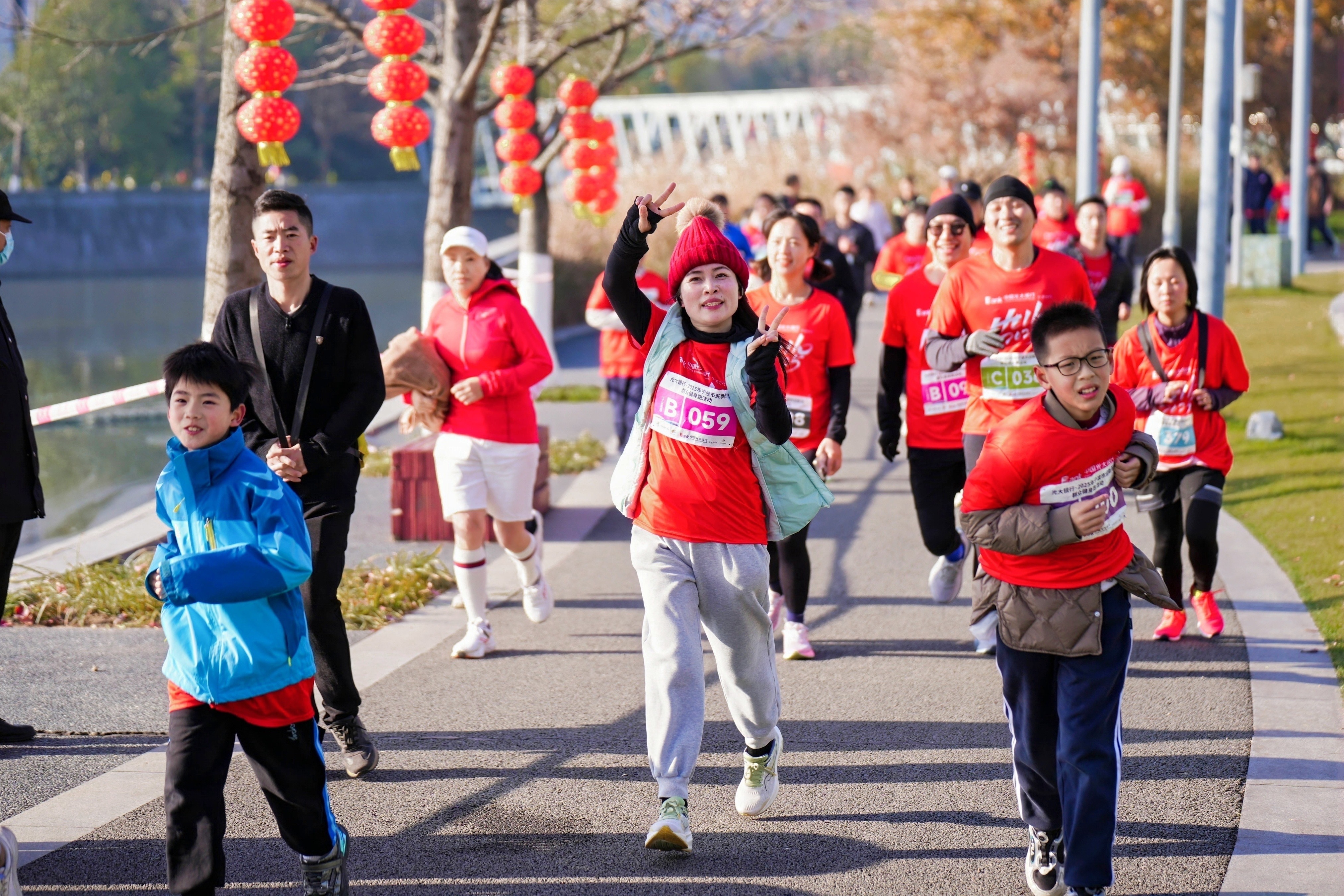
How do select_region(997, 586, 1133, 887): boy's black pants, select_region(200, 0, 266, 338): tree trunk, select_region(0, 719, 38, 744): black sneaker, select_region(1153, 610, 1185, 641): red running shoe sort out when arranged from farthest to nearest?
1. select_region(200, 0, 266, 338): tree trunk
2. select_region(1153, 610, 1185, 641): red running shoe
3. select_region(0, 719, 38, 744): black sneaker
4. select_region(997, 586, 1133, 887): boy's black pants

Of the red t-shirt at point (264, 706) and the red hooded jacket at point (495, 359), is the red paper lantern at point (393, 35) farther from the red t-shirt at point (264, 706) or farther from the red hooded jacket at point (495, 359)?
the red t-shirt at point (264, 706)

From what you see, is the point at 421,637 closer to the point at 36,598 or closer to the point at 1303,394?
the point at 36,598

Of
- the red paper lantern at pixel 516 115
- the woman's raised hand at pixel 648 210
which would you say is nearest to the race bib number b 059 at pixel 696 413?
the woman's raised hand at pixel 648 210

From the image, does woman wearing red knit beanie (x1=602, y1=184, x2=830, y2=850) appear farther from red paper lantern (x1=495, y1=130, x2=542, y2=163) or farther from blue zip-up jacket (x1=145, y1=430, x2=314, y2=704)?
red paper lantern (x1=495, y1=130, x2=542, y2=163)

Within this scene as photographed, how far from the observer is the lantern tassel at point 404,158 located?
988cm

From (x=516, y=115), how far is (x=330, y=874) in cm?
1086

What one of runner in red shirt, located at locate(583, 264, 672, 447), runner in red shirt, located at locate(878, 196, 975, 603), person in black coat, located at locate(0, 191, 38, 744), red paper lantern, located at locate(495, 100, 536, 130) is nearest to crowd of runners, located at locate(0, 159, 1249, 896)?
runner in red shirt, located at locate(878, 196, 975, 603)

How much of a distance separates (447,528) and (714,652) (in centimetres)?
476

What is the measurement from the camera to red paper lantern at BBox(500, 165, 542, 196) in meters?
14.1

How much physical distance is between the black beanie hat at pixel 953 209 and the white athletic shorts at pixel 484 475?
7.21 ft

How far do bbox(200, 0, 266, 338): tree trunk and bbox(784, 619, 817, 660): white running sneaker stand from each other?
13.8 feet

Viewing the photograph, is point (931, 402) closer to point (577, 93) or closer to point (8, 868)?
point (8, 868)

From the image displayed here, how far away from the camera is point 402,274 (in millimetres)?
53562

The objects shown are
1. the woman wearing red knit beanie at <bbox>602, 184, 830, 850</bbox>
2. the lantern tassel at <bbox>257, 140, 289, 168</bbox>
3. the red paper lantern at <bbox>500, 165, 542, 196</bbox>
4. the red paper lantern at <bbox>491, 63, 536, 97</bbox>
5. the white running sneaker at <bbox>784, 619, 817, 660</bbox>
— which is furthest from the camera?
the red paper lantern at <bbox>500, 165, 542, 196</bbox>
